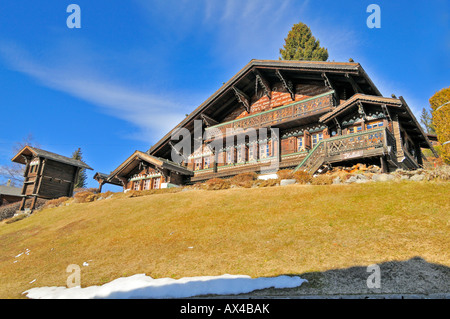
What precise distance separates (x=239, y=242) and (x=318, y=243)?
9.13 ft

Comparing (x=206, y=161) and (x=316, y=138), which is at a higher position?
(x=316, y=138)

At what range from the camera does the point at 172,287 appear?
756 centimetres

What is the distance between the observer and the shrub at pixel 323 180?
608 inches

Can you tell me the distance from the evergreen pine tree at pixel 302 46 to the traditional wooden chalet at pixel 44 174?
35953 millimetres

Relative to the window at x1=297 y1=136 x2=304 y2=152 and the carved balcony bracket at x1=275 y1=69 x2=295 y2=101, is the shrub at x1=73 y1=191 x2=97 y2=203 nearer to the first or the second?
the window at x1=297 y1=136 x2=304 y2=152

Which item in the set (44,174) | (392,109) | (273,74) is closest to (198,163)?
(273,74)

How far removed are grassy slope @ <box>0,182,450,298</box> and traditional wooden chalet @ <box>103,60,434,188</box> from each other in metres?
3.56

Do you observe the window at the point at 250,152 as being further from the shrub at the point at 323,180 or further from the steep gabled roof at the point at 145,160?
the shrub at the point at 323,180

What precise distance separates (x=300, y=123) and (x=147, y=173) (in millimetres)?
16087

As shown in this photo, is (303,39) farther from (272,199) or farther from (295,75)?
(272,199)

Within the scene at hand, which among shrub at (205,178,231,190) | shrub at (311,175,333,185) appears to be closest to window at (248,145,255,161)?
shrub at (205,178,231,190)

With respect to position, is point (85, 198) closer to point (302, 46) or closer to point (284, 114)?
point (284, 114)

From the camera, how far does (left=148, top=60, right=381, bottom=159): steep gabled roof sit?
1888 centimetres

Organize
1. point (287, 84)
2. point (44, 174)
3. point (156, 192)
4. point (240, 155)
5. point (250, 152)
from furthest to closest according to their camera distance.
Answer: point (44, 174) < point (240, 155) < point (250, 152) < point (287, 84) < point (156, 192)
